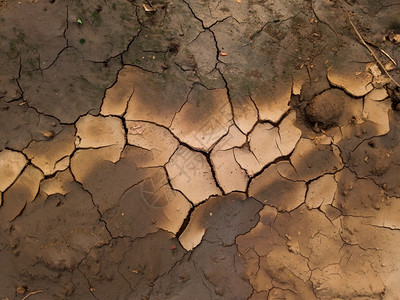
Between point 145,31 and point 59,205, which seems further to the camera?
point 145,31

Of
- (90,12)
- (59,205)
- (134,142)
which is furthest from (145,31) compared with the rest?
(59,205)

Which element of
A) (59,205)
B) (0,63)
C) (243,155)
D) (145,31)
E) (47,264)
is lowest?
(47,264)

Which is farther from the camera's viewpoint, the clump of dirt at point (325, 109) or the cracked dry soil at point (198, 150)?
the clump of dirt at point (325, 109)

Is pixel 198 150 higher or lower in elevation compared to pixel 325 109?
lower

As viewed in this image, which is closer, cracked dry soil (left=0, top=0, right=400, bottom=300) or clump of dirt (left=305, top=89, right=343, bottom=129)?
cracked dry soil (left=0, top=0, right=400, bottom=300)

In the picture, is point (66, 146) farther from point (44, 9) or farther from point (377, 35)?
point (377, 35)
